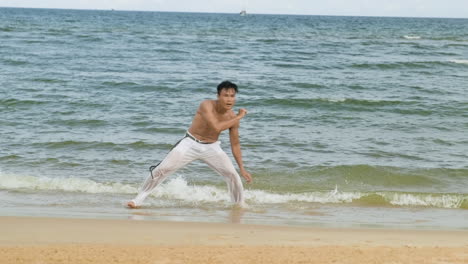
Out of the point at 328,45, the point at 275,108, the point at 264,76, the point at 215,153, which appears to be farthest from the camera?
the point at 328,45

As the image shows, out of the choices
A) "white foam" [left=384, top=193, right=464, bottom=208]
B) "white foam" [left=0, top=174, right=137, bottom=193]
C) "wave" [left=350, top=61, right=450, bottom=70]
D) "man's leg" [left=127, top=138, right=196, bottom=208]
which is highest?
"man's leg" [left=127, top=138, right=196, bottom=208]

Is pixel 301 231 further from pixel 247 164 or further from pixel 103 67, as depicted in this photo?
pixel 103 67

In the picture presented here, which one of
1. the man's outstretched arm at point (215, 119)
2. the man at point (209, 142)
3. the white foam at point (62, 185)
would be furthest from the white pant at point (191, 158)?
the white foam at point (62, 185)

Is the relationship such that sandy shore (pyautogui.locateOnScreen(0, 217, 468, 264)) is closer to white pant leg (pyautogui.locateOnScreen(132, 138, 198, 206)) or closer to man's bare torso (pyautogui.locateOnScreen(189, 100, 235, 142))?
white pant leg (pyautogui.locateOnScreen(132, 138, 198, 206))

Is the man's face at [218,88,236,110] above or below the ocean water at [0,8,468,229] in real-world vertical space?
above

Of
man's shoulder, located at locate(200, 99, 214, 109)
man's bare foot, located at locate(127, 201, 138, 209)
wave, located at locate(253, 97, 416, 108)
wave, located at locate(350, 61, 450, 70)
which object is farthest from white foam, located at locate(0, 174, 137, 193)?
wave, located at locate(350, 61, 450, 70)

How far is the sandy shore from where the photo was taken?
561 cm

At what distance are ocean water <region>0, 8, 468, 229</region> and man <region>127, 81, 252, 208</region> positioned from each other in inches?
18.6

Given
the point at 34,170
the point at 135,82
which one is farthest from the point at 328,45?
the point at 34,170

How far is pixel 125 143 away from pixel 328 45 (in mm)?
27575

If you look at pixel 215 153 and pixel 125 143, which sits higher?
pixel 215 153

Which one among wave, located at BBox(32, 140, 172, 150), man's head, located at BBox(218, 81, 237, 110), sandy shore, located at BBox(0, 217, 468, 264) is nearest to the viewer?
sandy shore, located at BBox(0, 217, 468, 264)

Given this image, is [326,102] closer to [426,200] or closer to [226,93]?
[426,200]

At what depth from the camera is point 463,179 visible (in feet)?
36.0
